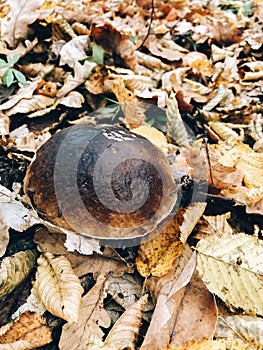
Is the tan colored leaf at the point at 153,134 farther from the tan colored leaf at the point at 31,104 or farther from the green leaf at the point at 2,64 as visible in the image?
the green leaf at the point at 2,64

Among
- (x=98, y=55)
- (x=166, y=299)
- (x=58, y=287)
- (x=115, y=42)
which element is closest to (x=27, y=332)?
(x=58, y=287)

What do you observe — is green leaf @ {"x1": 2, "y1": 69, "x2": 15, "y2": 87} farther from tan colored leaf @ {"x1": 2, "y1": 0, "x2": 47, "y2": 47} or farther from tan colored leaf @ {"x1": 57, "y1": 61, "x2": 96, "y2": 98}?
tan colored leaf @ {"x1": 2, "y1": 0, "x2": 47, "y2": 47}

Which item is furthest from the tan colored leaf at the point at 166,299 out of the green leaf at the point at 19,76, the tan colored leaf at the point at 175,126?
the green leaf at the point at 19,76

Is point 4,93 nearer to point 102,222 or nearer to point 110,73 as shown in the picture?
point 110,73

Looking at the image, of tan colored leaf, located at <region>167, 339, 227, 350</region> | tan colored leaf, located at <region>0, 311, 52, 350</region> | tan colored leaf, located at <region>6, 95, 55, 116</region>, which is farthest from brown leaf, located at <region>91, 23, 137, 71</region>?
tan colored leaf, located at <region>167, 339, 227, 350</region>

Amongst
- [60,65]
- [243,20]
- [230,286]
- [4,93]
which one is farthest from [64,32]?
[230,286]

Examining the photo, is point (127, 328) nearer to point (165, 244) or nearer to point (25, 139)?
point (165, 244)
